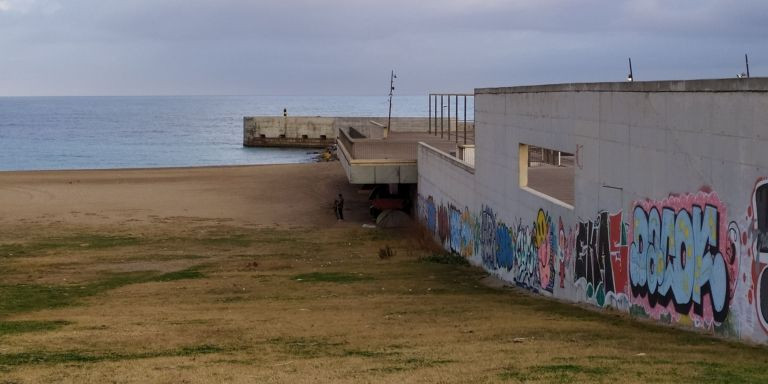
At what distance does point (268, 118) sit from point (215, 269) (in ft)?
283

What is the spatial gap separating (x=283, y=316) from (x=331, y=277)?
698cm

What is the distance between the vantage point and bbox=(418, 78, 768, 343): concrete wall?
14461 mm

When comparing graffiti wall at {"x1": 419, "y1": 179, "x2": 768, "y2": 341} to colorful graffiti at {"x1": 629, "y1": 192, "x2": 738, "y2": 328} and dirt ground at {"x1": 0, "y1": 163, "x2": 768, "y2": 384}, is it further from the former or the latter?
dirt ground at {"x1": 0, "y1": 163, "x2": 768, "y2": 384}

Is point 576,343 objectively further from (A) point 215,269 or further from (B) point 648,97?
(A) point 215,269

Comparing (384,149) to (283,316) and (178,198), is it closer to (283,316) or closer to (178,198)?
(178,198)

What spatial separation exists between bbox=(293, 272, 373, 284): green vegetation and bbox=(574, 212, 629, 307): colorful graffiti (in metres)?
6.97

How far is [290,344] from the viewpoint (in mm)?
16375

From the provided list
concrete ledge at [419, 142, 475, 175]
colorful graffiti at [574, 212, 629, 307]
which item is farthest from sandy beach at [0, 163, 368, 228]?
colorful graffiti at [574, 212, 629, 307]

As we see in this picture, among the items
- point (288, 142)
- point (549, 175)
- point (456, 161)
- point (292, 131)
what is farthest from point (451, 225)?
point (292, 131)

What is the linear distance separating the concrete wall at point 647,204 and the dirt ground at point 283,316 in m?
0.60

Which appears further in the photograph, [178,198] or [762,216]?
[178,198]

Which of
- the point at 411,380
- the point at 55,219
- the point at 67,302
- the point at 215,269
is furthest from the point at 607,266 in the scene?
the point at 55,219

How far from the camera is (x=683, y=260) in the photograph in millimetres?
16016

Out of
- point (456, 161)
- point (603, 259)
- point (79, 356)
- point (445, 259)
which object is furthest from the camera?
point (456, 161)
